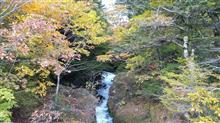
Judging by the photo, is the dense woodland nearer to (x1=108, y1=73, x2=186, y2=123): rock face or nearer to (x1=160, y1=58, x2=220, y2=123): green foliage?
(x1=160, y1=58, x2=220, y2=123): green foliage

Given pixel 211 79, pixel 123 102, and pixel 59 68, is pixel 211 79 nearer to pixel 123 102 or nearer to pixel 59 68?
pixel 123 102

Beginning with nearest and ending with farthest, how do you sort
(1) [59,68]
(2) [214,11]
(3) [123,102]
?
(1) [59,68] < (2) [214,11] < (3) [123,102]

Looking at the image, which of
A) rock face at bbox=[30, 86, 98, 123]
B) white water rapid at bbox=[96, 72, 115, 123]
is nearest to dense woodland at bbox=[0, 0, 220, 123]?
rock face at bbox=[30, 86, 98, 123]

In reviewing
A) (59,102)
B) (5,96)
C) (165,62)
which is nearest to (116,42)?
(165,62)

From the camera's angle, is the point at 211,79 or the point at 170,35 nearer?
the point at 211,79

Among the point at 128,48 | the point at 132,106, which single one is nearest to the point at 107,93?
the point at 132,106

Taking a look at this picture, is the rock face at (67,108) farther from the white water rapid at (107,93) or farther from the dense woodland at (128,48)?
the white water rapid at (107,93)

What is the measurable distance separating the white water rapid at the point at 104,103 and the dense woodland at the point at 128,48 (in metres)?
1.50

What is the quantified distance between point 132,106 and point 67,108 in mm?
4198

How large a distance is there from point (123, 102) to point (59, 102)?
4.48 meters

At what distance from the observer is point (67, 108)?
1411 cm

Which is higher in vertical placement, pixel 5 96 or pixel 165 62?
pixel 165 62

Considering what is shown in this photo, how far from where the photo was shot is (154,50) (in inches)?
655

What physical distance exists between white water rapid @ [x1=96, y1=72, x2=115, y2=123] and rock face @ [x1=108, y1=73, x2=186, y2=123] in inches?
17.2
